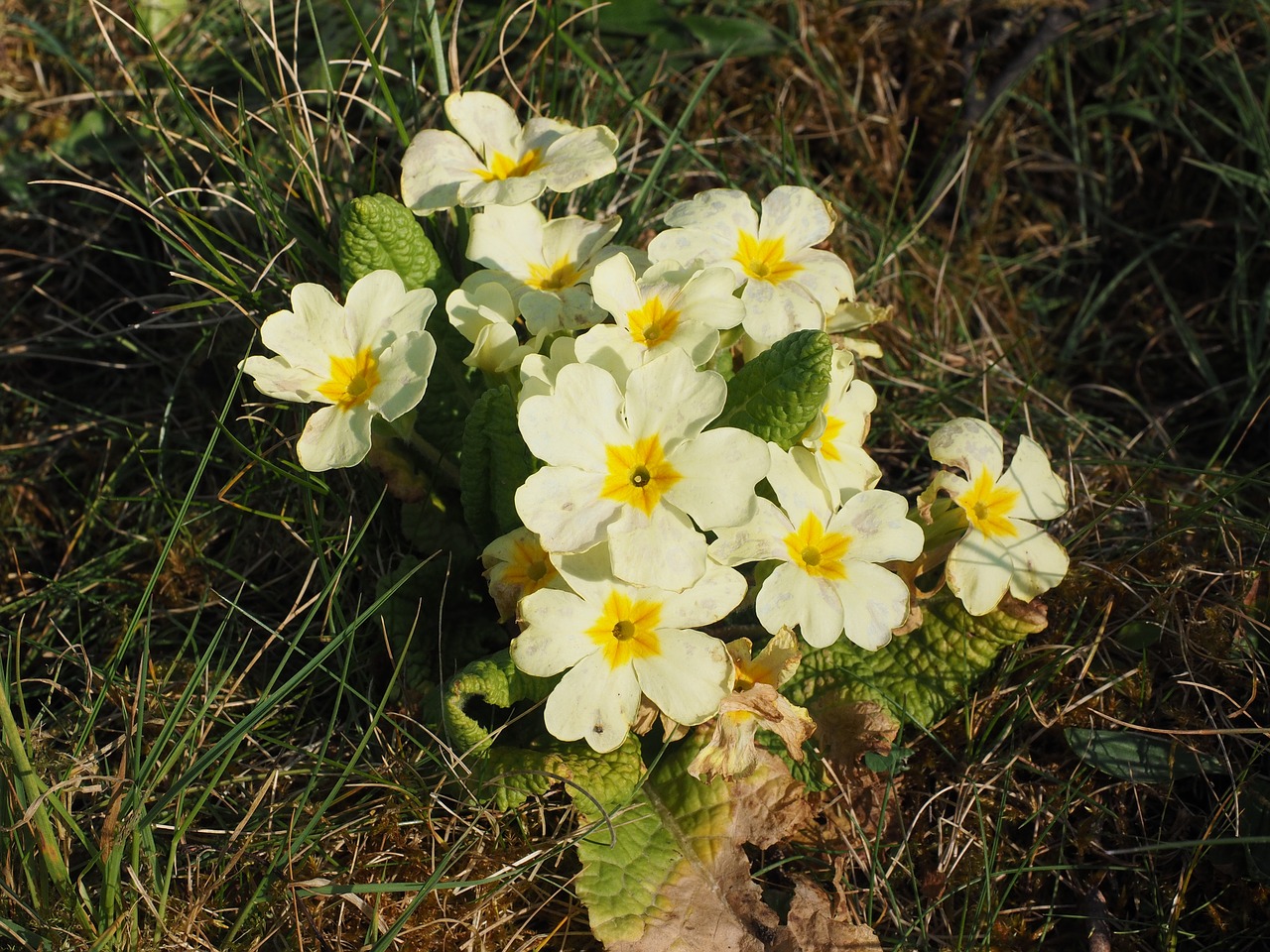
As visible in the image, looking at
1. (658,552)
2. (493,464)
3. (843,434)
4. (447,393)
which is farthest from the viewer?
(447,393)

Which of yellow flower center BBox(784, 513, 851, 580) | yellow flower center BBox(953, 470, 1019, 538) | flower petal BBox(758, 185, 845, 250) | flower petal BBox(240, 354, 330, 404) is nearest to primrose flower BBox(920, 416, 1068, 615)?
yellow flower center BBox(953, 470, 1019, 538)

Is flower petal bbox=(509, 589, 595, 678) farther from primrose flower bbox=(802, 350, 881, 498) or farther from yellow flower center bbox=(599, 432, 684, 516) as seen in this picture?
primrose flower bbox=(802, 350, 881, 498)

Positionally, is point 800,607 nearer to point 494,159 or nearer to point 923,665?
point 923,665

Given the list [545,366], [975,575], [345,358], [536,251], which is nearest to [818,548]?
[975,575]

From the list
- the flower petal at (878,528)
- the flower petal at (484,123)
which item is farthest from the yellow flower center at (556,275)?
the flower petal at (878,528)

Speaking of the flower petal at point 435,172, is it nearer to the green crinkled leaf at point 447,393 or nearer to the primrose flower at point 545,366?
→ the green crinkled leaf at point 447,393

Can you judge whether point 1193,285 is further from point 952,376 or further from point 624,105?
point 624,105
